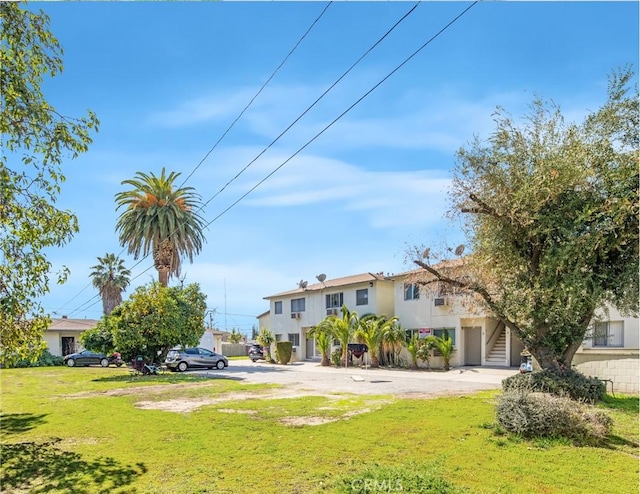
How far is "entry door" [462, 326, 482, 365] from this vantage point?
29766 mm

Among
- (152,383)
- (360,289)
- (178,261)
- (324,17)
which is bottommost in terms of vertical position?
(152,383)

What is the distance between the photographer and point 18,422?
11.6 metres

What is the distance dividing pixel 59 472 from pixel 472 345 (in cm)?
2634

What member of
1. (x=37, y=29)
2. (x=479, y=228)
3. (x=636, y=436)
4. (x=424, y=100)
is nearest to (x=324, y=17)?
(x=424, y=100)

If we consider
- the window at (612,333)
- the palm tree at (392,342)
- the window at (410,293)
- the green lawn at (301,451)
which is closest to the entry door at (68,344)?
the palm tree at (392,342)

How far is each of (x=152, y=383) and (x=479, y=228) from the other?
48.3ft

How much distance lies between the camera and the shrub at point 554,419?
8.45m

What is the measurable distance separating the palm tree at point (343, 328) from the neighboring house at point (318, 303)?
219 centimetres

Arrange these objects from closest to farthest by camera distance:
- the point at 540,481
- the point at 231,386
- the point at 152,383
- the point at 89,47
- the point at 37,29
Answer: the point at 540,481 < the point at 37,29 < the point at 89,47 < the point at 231,386 < the point at 152,383

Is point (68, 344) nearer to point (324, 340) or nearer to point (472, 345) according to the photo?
point (324, 340)

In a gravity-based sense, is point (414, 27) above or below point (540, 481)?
above

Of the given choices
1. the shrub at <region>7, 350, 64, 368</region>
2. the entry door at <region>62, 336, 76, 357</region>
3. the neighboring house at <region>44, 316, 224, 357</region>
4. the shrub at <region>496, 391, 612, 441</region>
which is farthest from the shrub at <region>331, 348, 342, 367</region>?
the entry door at <region>62, 336, 76, 357</region>

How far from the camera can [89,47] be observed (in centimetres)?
1012

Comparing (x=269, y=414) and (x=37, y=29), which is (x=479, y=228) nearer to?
(x=269, y=414)
